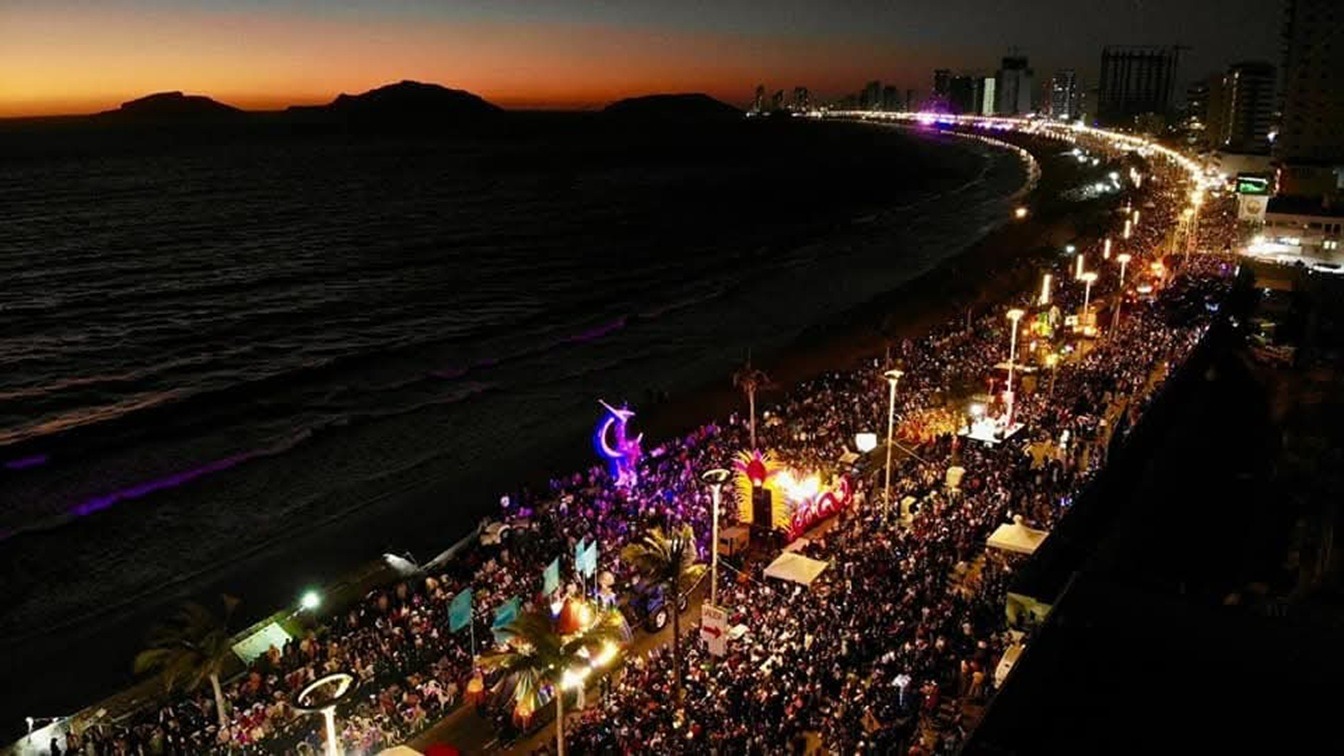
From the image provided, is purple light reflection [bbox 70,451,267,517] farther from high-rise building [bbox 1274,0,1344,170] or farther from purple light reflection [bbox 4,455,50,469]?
high-rise building [bbox 1274,0,1344,170]

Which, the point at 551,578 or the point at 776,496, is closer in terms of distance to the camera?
the point at 551,578

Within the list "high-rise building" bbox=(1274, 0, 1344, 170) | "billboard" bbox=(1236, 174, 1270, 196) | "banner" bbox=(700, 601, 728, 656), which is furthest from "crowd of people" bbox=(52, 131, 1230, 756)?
"high-rise building" bbox=(1274, 0, 1344, 170)

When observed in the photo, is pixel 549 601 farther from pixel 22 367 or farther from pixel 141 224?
pixel 141 224

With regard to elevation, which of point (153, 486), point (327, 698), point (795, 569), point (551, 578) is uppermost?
point (327, 698)

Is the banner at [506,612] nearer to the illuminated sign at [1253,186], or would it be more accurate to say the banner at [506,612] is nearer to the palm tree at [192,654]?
the palm tree at [192,654]

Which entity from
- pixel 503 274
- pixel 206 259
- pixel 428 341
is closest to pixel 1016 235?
pixel 503 274

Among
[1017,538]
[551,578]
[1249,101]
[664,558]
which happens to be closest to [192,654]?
[551,578]

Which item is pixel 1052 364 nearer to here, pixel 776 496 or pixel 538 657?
pixel 776 496
